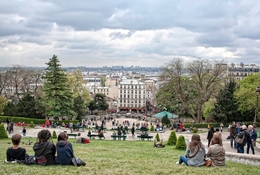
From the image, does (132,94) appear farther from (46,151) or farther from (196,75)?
(46,151)

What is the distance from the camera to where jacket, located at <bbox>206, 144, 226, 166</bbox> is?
9.81 meters

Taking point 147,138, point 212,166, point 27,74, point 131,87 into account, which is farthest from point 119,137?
point 131,87

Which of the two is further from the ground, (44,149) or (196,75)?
(196,75)

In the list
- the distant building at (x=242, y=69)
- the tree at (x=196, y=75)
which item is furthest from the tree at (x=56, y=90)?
the distant building at (x=242, y=69)

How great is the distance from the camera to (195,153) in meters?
9.65

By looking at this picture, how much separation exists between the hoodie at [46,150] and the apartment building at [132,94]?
112290mm

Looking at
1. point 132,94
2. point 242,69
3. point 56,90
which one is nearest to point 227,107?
point 56,90

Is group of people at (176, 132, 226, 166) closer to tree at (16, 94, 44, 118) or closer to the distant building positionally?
tree at (16, 94, 44, 118)

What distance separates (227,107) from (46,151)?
36.3 meters

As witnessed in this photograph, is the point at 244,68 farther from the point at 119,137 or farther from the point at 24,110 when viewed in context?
the point at 119,137

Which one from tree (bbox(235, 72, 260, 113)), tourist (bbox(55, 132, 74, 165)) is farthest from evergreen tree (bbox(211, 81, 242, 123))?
tourist (bbox(55, 132, 74, 165))

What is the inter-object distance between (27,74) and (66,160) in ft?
176

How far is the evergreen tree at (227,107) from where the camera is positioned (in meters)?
42.4

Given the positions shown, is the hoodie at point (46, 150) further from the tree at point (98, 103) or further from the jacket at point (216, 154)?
Answer: the tree at point (98, 103)
